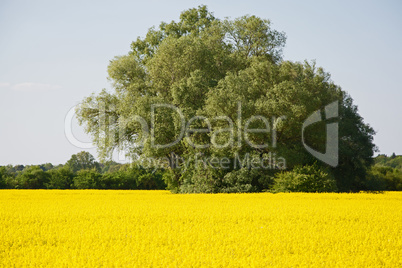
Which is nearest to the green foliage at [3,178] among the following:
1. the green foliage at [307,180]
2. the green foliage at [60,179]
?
the green foliage at [60,179]

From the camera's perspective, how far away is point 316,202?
76.4 ft

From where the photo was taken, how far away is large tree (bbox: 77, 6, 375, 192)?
32.3 meters

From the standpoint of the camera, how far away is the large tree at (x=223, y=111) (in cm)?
3228

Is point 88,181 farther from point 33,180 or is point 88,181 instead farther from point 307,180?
point 307,180

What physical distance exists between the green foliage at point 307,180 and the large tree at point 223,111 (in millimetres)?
978

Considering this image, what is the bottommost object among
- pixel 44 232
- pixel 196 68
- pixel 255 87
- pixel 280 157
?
pixel 44 232

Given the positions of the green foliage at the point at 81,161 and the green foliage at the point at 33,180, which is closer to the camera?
the green foliage at the point at 33,180

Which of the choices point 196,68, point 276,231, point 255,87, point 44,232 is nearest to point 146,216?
point 44,232

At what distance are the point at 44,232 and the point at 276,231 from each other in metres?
6.93

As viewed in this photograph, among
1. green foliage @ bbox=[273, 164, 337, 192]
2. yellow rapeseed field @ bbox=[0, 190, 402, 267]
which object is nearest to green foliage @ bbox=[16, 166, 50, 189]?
green foliage @ bbox=[273, 164, 337, 192]

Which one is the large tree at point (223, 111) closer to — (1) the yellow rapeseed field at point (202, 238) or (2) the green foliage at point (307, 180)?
(2) the green foliage at point (307, 180)

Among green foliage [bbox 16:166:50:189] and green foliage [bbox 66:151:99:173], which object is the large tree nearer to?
green foliage [bbox 16:166:50:189]

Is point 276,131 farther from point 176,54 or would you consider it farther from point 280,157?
point 176,54

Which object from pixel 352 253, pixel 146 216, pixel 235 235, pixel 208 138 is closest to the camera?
pixel 352 253
